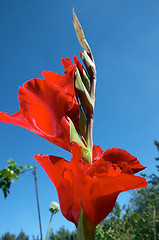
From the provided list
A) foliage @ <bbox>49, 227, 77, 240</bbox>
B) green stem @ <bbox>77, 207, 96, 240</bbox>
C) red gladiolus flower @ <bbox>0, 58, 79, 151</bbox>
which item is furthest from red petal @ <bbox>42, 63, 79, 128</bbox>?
foliage @ <bbox>49, 227, 77, 240</bbox>

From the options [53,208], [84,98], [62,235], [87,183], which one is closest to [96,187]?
[87,183]

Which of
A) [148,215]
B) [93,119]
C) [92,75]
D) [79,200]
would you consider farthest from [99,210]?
[148,215]

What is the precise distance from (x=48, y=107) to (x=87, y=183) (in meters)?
0.16

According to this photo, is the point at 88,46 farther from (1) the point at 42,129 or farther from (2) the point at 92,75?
(1) the point at 42,129

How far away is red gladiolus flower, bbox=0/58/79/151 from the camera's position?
0.46 m

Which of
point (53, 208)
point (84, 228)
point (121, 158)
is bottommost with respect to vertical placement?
point (84, 228)

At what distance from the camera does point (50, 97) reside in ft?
1.53

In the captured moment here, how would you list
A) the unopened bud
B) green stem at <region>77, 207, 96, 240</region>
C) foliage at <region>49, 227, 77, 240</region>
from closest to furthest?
green stem at <region>77, 207, 96, 240</region> < the unopened bud < foliage at <region>49, 227, 77, 240</region>

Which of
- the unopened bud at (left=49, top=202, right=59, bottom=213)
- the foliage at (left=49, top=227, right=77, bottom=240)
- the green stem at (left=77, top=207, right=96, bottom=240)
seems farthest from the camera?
the foliage at (left=49, top=227, right=77, bottom=240)

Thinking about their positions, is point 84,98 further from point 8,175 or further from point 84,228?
point 8,175

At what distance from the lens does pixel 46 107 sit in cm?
47

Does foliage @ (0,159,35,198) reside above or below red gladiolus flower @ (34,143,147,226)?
above

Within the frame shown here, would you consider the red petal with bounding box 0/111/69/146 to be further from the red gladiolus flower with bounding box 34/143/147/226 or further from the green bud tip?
the green bud tip

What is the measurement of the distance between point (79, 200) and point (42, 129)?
15 cm
